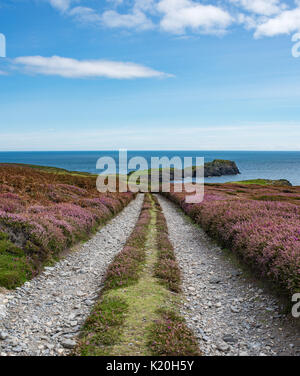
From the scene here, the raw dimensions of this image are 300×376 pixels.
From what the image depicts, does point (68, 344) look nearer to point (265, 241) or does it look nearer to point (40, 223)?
point (265, 241)

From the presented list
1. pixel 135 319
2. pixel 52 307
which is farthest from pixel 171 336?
pixel 52 307

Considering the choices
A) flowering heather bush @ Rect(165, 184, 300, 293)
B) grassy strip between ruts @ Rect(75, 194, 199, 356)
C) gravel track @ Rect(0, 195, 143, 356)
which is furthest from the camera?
flowering heather bush @ Rect(165, 184, 300, 293)

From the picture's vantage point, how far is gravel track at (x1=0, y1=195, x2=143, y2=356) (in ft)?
24.1

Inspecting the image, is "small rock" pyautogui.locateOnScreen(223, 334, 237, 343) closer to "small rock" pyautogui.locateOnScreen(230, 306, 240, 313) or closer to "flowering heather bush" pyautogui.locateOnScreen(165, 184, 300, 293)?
"small rock" pyautogui.locateOnScreen(230, 306, 240, 313)

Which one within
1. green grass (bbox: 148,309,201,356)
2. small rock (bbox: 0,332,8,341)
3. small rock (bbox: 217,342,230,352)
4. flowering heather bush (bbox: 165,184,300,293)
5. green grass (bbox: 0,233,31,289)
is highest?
flowering heather bush (bbox: 165,184,300,293)

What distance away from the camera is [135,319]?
838 centimetres

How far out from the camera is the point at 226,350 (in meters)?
7.26

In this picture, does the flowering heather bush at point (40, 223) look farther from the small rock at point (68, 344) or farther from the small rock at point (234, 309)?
the small rock at point (234, 309)

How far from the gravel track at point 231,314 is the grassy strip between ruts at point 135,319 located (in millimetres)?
671

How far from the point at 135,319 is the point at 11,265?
646 cm

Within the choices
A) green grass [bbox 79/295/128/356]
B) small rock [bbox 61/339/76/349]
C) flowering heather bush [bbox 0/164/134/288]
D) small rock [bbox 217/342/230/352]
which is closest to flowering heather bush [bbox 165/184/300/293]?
small rock [bbox 217/342/230/352]

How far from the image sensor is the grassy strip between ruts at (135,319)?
6879mm

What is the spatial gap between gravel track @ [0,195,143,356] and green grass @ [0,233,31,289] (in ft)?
1.32
